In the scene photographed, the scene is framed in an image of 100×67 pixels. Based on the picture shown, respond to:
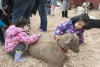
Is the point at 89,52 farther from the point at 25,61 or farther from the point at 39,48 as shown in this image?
the point at 25,61

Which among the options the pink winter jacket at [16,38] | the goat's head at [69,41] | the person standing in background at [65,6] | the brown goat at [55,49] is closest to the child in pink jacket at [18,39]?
the pink winter jacket at [16,38]

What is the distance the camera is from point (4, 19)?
3.31m

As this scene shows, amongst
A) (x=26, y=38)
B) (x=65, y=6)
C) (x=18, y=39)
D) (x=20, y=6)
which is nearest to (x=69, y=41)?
(x=26, y=38)

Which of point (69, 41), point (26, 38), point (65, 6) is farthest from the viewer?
point (65, 6)

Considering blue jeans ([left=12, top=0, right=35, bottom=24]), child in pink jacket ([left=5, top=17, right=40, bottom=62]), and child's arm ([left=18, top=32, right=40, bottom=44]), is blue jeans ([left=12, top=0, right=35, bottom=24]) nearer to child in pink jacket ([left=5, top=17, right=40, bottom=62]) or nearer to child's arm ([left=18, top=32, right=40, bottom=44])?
child in pink jacket ([left=5, top=17, right=40, bottom=62])

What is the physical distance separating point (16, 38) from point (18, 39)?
40 mm

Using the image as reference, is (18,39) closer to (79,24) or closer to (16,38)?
(16,38)

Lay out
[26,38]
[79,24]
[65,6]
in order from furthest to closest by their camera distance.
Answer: [65,6], [79,24], [26,38]

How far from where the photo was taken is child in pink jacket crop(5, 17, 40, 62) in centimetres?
234

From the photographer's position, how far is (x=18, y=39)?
2.38 meters

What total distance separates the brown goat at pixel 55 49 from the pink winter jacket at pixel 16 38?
0.59 ft

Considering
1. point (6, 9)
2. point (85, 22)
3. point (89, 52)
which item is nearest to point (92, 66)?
point (89, 52)

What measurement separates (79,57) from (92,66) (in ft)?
1.12

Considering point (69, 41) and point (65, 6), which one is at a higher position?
point (65, 6)
